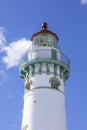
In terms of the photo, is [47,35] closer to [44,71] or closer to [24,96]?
[44,71]

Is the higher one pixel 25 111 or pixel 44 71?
pixel 44 71

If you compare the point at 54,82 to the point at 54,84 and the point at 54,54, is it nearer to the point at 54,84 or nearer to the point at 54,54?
the point at 54,84

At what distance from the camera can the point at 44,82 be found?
29.0m

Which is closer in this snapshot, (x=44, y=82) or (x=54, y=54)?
(x=44, y=82)

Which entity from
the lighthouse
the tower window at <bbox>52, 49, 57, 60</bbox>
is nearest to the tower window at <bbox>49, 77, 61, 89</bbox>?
the lighthouse

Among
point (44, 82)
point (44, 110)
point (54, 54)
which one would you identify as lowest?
point (44, 110)

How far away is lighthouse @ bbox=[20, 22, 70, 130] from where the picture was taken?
1081 inches

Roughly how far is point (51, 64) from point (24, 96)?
346cm

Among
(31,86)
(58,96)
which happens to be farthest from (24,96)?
(58,96)

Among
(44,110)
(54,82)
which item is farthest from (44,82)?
(44,110)

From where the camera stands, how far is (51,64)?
29.9 m

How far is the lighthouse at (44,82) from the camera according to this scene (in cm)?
2745

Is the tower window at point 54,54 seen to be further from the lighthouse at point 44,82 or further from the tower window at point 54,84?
the tower window at point 54,84

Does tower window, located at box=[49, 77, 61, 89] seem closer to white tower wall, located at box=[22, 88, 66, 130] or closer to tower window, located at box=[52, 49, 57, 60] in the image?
white tower wall, located at box=[22, 88, 66, 130]
